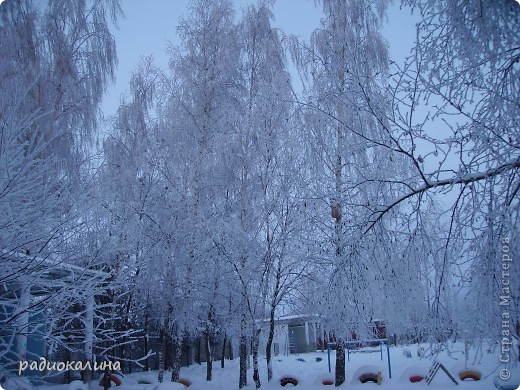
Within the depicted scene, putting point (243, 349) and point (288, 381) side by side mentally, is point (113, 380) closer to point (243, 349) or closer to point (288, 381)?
point (243, 349)

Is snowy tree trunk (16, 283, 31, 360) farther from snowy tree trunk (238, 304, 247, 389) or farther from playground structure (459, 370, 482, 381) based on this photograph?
playground structure (459, 370, 482, 381)

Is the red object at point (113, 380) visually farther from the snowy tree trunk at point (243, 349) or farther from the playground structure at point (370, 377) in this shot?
the playground structure at point (370, 377)

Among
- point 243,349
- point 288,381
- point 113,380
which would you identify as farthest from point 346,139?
point 113,380

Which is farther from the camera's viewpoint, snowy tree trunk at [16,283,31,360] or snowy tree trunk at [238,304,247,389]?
snowy tree trunk at [238,304,247,389]

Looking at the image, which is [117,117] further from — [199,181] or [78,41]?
[199,181]

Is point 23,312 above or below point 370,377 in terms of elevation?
above

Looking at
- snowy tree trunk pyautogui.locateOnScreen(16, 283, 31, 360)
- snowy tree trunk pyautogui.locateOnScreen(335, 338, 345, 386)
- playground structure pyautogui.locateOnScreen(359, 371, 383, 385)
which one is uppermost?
snowy tree trunk pyautogui.locateOnScreen(16, 283, 31, 360)

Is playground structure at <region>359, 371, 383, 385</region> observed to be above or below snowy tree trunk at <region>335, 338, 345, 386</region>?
below

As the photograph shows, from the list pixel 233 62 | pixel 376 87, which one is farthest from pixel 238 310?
pixel 376 87

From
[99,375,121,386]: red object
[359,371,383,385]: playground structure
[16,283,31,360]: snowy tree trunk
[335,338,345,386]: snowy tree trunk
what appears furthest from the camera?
[99,375,121,386]: red object

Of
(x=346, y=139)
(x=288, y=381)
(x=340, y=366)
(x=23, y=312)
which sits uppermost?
(x=346, y=139)

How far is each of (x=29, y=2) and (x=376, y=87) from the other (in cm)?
833

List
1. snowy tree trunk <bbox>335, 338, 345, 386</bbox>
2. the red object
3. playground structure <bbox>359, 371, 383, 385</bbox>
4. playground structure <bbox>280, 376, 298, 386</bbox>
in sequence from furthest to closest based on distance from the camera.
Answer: the red object, playground structure <bbox>280, 376, 298, 386</bbox>, playground structure <bbox>359, 371, 383, 385</bbox>, snowy tree trunk <bbox>335, 338, 345, 386</bbox>

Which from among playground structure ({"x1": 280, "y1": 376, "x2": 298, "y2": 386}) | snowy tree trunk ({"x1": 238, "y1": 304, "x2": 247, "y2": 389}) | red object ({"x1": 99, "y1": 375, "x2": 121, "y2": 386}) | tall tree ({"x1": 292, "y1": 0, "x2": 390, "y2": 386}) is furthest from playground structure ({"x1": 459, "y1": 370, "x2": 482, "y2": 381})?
red object ({"x1": 99, "y1": 375, "x2": 121, "y2": 386})
